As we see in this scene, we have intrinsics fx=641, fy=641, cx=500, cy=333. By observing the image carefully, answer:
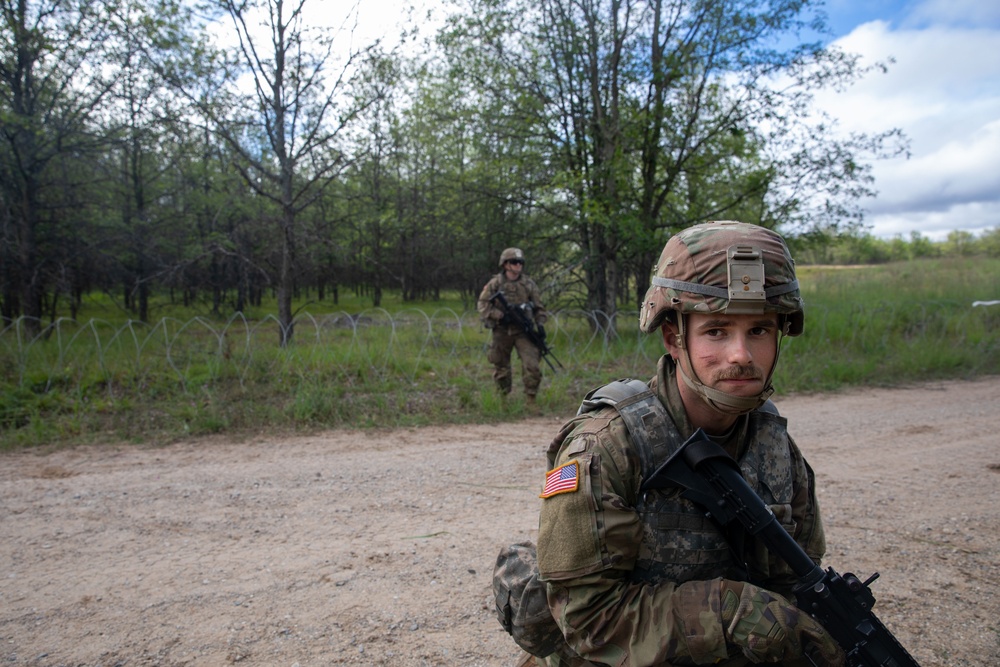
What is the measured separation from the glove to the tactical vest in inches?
4.3

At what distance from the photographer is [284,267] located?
10.8m

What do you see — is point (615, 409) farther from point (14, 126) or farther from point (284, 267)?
Result: point (14, 126)

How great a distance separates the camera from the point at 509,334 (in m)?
8.00

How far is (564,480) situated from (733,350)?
51 centimetres

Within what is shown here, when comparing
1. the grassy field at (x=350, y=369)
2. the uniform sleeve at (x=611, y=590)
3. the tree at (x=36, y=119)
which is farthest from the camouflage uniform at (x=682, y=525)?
the tree at (x=36, y=119)

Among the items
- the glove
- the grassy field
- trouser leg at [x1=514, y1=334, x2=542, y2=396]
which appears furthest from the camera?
trouser leg at [x1=514, y1=334, x2=542, y2=396]

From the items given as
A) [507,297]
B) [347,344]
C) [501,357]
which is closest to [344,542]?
[501,357]

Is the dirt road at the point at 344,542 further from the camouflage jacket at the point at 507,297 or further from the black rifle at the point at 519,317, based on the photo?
the camouflage jacket at the point at 507,297

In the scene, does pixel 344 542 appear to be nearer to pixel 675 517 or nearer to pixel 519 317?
pixel 675 517

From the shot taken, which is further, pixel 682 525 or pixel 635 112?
pixel 635 112

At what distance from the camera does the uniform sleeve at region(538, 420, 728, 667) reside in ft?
4.66

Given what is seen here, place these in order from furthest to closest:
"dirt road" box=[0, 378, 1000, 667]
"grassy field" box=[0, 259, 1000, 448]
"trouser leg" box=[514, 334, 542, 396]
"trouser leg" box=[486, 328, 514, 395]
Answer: "trouser leg" box=[486, 328, 514, 395]
"trouser leg" box=[514, 334, 542, 396]
"grassy field" box=[0, 259, 1000, 448]
"dirt road" box=[0, 378, 1000, 667]

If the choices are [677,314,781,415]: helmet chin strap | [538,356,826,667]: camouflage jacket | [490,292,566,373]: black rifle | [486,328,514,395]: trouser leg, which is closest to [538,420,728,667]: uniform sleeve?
[538,356,826,667]: camouflage jacket

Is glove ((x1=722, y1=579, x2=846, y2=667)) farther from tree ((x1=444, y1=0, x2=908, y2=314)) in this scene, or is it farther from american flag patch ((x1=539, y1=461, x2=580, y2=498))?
tree ((x1=444, y1=0, x2=908, y2=314))
